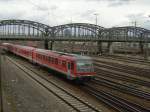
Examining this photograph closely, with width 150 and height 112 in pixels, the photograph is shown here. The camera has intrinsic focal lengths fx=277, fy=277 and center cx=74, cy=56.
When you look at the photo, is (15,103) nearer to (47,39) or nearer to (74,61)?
(74,61)

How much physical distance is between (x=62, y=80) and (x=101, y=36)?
81.4 meters

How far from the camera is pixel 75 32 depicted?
369 ft

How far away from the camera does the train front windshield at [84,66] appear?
2621 centimetres

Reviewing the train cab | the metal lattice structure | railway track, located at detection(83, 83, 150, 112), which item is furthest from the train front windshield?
the metal lattice structure

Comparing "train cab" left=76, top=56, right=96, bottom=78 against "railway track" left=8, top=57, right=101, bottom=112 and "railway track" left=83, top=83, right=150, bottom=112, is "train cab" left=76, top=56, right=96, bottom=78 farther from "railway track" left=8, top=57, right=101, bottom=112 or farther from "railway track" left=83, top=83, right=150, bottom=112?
"railway track" left=8, top=57, right=101, bottom=112

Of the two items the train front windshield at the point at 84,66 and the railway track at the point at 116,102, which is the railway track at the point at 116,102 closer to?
the railway track at the point at 116,102

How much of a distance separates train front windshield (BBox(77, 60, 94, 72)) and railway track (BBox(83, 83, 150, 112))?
8.70 ft

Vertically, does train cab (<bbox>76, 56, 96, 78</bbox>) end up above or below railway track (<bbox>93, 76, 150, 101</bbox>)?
above

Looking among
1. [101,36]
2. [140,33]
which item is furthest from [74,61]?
[140,33]

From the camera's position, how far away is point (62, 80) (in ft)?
101

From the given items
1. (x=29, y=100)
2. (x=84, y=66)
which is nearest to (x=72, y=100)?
(x=29, y=100)

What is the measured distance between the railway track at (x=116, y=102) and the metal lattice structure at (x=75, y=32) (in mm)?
68670

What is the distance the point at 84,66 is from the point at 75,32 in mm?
86369

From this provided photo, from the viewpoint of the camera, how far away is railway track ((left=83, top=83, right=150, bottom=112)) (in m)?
18.0
